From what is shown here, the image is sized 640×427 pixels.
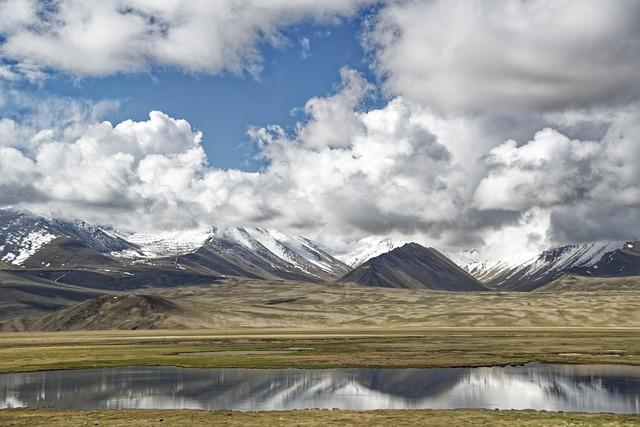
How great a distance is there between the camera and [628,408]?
59.2 m

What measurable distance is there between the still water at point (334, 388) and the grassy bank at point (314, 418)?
5417 mm

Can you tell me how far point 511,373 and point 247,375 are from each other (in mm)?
36292

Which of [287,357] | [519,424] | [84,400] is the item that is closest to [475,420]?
[519,424]

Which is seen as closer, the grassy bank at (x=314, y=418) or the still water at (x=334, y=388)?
the grassy bank at (x=314, y=418)

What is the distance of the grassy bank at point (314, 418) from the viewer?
50562mm

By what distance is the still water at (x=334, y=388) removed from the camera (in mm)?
63875

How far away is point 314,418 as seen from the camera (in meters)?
53.5

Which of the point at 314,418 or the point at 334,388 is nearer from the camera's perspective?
the point at 314,418

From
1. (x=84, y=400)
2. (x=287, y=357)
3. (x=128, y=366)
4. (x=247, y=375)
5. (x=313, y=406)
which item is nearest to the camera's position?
(x=313, y=406)

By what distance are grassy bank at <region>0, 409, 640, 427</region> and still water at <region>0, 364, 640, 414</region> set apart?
17.8 ft

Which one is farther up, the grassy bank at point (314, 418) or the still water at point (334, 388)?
the still water at point (334, 388)

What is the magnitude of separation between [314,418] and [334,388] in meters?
22.2

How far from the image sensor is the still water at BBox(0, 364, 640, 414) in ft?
210

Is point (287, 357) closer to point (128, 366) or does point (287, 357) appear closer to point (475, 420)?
point (128, 366)
